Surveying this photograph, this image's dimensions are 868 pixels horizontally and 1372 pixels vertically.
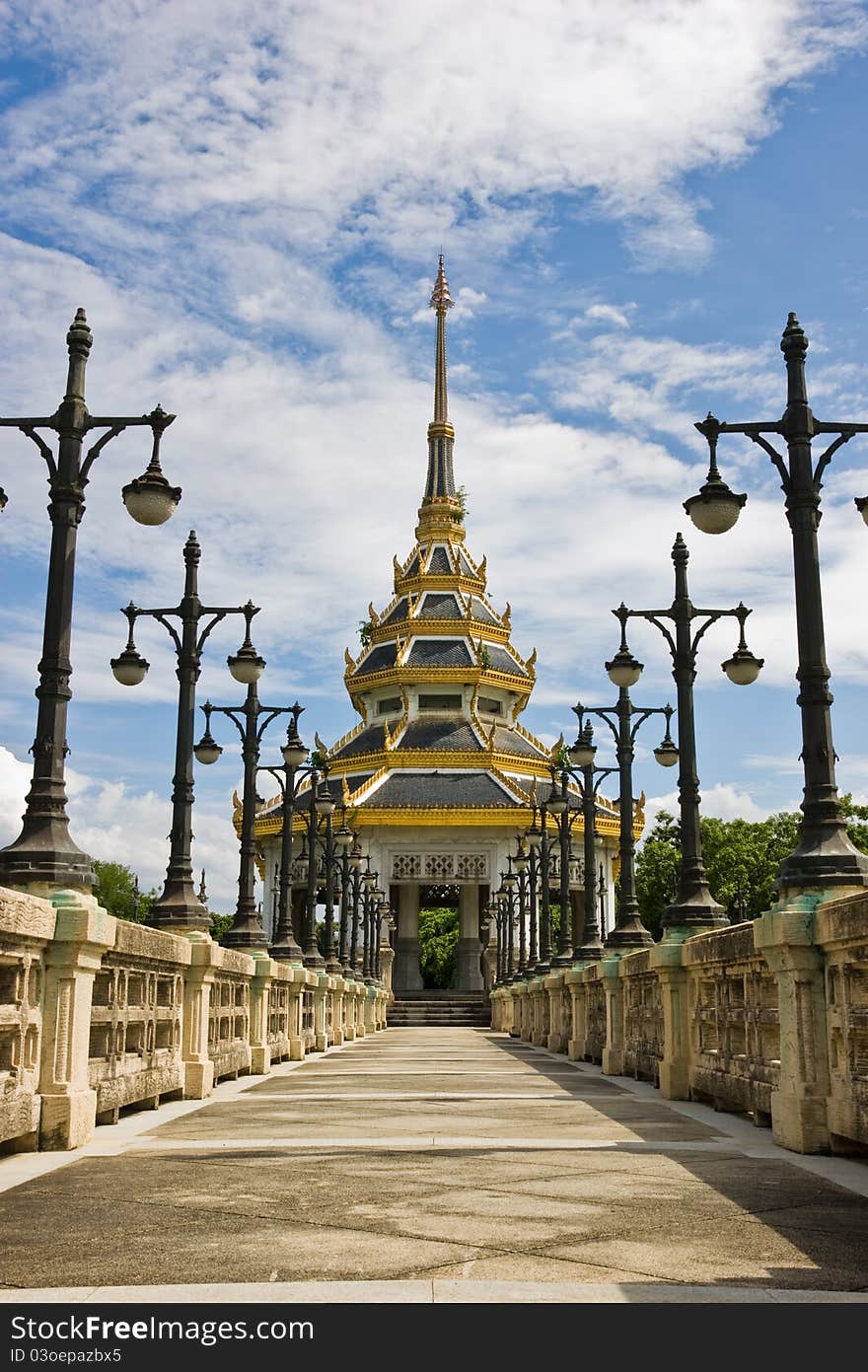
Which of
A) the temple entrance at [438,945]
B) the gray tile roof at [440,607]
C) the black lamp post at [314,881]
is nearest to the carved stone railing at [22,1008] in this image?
the black lamp post at [314,881]

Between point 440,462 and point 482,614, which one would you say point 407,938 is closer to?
point 482,614

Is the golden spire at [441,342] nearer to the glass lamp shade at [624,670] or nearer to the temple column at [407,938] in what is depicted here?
the temple column at [407,938]

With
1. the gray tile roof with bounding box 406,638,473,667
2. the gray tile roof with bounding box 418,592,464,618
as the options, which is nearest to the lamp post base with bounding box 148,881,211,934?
the gray tile roof with bounding box 406,638,473,667

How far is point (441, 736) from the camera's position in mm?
78500

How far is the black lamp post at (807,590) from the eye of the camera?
11.1 meters

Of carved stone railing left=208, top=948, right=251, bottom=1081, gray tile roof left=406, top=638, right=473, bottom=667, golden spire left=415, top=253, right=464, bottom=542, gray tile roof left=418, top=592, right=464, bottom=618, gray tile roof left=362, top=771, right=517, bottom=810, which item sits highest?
golden spire left=415, top=253, right=464, bottom=542

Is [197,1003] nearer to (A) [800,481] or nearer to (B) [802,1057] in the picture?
(B) [802,1057]

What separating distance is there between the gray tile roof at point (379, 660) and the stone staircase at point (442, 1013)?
65.1ft

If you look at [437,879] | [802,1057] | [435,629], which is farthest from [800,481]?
[435,629]

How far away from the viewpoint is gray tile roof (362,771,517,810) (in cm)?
7369

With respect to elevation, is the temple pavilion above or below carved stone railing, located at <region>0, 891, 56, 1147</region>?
above

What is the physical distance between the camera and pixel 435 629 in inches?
3253

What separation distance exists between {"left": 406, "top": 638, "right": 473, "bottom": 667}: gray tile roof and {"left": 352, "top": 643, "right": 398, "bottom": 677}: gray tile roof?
4.82 ft

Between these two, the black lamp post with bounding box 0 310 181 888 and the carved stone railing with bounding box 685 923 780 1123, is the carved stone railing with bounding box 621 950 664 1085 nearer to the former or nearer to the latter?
the carved stone railing with bounding box 685 923 780 1123
